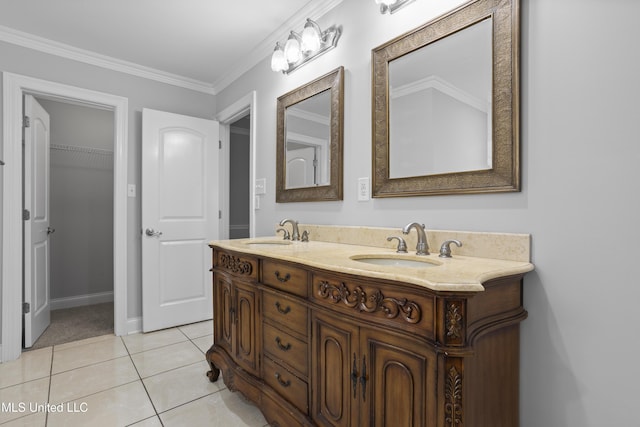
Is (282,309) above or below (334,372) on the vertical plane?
above

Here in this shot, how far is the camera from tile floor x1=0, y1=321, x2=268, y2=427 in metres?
1.62

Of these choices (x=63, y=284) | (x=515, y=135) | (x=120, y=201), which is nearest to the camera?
(x=515, y=135)

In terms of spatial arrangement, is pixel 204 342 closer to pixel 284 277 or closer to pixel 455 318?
pixel 284 277

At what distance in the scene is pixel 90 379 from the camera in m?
2.00

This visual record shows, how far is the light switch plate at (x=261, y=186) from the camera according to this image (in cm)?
254

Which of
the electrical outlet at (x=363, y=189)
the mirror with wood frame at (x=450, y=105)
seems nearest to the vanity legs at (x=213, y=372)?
the electrical outlet at (x=363, y=189)

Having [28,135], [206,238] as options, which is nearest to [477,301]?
[206,238]

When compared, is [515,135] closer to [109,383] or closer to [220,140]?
[109,383]

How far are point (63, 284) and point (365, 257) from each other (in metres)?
3.72

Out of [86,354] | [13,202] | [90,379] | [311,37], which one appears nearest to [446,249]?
[311,37]

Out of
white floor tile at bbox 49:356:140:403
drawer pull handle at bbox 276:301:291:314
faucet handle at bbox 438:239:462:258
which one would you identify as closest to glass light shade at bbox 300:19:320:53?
faucet handle at bbox 438:239:462:258

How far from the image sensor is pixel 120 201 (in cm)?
278

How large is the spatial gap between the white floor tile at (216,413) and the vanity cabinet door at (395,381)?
0.86m

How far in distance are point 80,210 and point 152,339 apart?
1935 mm
